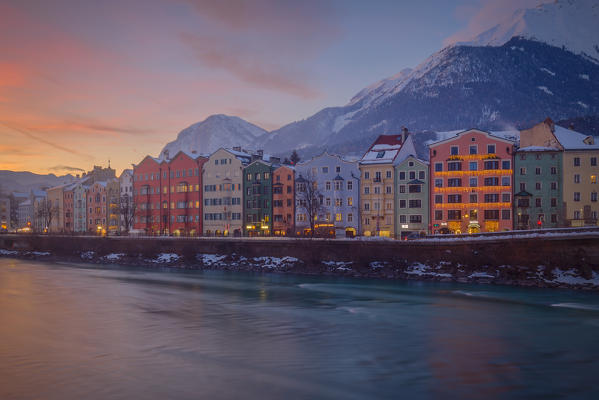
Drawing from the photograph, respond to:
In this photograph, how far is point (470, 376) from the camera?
19641mm

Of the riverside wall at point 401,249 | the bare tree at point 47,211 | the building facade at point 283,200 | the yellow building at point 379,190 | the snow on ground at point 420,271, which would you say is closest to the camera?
the riverside wall at point 401,249

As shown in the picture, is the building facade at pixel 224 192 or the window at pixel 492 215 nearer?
the window at pixel 492 215

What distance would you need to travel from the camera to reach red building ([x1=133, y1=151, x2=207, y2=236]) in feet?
308

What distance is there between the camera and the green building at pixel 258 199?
278 ft

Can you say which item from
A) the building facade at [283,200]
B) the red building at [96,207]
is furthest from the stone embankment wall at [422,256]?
A: the red building at [96,207]

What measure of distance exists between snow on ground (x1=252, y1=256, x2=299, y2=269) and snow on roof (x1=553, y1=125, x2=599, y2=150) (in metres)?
40.3

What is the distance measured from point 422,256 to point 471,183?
2262 centimetres

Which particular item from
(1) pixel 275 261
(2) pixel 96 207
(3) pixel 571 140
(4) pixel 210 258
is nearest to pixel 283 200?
(4) pixel 210 258

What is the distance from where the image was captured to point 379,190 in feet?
246

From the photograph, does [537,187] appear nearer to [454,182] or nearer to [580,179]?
[580,179]

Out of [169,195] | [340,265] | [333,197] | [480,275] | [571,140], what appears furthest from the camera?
[169,195]

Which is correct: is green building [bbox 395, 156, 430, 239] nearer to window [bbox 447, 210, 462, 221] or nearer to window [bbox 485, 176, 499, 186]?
window [bbox 447, 210, 462, 221]

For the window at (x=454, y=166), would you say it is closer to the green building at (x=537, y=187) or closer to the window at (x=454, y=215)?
the window at (x=454, y=215)

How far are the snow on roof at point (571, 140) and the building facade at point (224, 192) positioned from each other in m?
51.7
